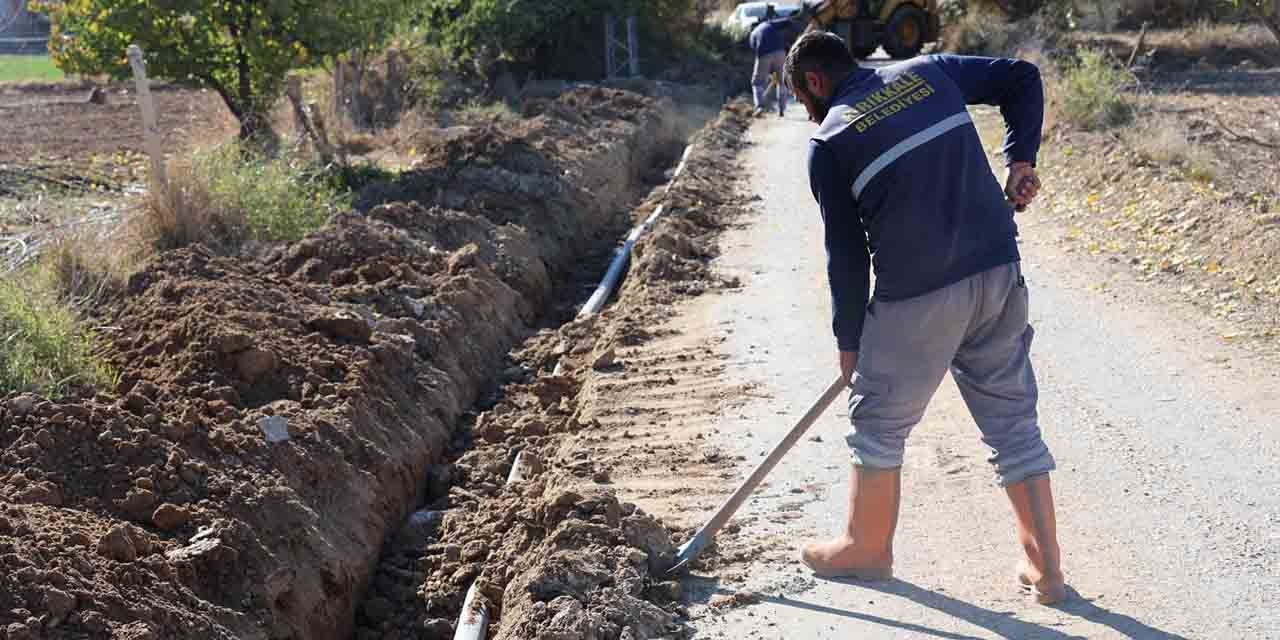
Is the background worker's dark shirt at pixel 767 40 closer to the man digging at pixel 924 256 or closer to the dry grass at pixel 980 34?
the dry grass at pixel 980 34

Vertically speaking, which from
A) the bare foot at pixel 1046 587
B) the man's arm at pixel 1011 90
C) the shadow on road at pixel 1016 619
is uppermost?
the man's arm at pixel 1011 90

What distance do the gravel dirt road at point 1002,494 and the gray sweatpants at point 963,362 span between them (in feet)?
1.85

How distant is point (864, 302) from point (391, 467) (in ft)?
10.9

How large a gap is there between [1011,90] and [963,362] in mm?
961

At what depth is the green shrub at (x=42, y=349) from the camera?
6.57 m

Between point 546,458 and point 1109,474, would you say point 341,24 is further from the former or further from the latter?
point 1109,474

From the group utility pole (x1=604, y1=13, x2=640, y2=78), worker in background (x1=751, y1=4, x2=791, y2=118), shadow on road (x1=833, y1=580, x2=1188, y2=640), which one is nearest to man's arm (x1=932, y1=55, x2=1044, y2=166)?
shadow on road (x1=833, y1=580, x2=1188, y2=640)

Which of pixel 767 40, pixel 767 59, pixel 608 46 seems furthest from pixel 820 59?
pixel 608 46

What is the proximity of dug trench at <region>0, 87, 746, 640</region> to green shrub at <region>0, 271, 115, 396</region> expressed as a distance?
0.75 feet

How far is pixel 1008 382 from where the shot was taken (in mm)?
4750

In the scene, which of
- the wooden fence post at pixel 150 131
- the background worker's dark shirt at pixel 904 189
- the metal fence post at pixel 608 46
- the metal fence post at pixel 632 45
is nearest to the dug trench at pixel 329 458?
the wooden fence post at pixel 150 131

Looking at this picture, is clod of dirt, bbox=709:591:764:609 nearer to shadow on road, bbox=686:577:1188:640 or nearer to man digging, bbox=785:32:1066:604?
shadow on road, bbox=686:577:1188:640

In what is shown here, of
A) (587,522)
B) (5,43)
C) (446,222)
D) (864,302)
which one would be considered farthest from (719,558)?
(5,43)

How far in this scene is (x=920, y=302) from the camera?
4637 millimetres
